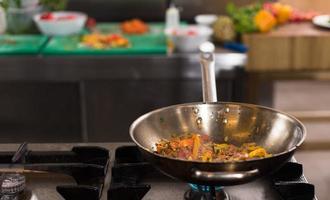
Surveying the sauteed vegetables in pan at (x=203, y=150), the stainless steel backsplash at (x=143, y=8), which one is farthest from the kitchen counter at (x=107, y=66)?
the sauteed vegetables in pan at (x=203, y=150)

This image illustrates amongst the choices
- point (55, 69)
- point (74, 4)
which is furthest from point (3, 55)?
point (74, 4)

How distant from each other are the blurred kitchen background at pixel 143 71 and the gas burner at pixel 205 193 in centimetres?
144

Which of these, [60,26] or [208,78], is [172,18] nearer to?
[60,26]

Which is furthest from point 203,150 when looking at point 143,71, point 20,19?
point 20,19

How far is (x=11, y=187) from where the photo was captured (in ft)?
3.81

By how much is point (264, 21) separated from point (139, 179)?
5.31ft

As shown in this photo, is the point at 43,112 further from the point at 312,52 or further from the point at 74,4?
the point at 312,52

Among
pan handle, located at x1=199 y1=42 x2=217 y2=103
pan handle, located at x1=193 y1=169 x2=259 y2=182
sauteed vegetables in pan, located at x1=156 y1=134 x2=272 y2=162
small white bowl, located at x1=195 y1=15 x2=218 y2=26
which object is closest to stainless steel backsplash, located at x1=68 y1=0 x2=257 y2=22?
small white bowl, located at x1=195 y1=15 x2=218 y2=26

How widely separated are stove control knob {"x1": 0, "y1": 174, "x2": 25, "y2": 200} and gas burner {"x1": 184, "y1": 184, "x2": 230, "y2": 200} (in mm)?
334

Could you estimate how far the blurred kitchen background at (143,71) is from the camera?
2621 millimetres

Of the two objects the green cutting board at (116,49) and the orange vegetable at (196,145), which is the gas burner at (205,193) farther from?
the green cutting board at (116,49)

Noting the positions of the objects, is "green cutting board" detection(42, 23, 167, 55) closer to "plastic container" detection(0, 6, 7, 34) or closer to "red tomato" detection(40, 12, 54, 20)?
"red tomato" detection(40, 12, 54, 20)

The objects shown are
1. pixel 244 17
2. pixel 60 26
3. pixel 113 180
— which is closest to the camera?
pixel 113 180

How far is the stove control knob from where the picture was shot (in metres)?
Answer: 1.16
